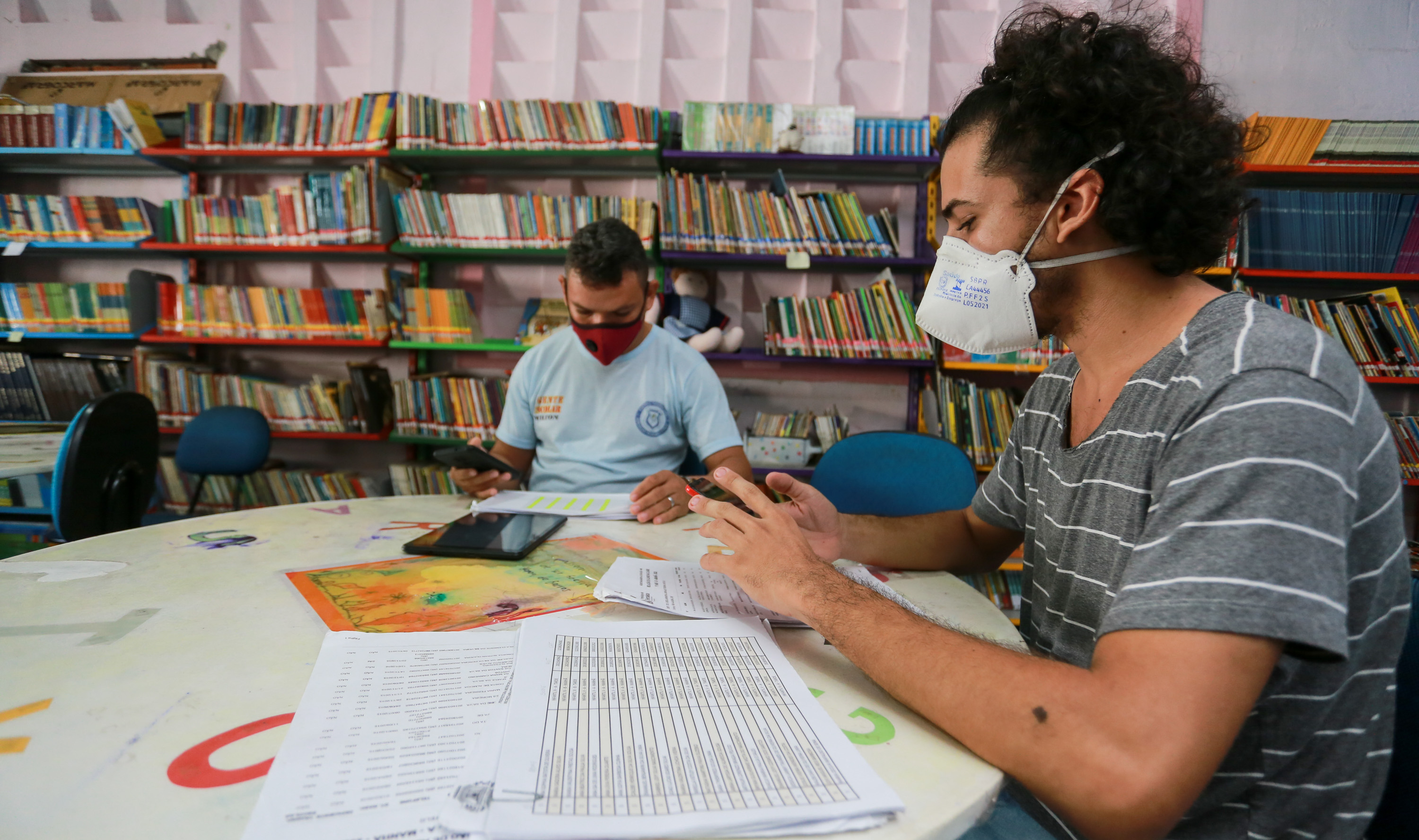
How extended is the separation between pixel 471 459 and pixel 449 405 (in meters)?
1.76

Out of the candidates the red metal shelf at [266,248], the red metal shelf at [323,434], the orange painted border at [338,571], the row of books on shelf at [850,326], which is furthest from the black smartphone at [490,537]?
the red metal shelf at [266,248]

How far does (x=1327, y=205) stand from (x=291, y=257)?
468cm

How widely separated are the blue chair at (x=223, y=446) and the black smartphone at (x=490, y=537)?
2039mm

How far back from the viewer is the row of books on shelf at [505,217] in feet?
9.57

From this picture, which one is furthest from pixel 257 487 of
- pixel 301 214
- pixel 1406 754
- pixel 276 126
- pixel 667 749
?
pixel 1406 754

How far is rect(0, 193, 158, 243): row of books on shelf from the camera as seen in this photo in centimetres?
314

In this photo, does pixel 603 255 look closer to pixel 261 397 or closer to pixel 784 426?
pixel 784 426

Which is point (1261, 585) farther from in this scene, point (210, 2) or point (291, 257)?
point (210, 2)

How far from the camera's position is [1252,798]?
66 cm

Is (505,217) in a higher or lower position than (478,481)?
higher

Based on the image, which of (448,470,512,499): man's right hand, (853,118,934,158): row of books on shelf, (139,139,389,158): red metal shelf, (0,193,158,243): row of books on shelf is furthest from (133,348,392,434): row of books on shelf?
(853,118,934,158): row of books on shelf

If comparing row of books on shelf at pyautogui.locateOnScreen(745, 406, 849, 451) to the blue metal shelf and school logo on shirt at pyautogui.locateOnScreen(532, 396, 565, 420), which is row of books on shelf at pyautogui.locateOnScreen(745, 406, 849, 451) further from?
the blue metal shelf

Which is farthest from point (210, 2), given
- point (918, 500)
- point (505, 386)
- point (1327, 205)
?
point (1327, 205)

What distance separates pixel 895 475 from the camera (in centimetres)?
169
